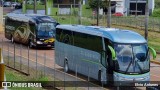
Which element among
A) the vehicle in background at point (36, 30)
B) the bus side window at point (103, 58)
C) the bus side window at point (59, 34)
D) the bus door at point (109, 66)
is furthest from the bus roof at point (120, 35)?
the vehicle in background at point (36, 30)

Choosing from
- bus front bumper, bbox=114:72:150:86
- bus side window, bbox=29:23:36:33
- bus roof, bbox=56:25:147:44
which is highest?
bus roof, bbox=56:25:147:44

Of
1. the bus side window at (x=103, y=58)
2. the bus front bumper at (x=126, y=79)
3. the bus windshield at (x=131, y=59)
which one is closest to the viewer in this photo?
the bus front bumper at (x=126, y=79)

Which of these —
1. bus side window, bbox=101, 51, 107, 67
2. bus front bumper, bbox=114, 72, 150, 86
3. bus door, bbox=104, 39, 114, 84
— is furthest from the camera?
bus side window, bbox=101, 51, 107, 67

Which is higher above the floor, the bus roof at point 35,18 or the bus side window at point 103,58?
the bus roof at point 35,18

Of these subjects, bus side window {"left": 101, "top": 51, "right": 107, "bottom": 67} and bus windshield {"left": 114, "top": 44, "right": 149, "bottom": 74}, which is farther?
bus side window {"left": 101, "top": 51, "right": 107, "bottom": 67}

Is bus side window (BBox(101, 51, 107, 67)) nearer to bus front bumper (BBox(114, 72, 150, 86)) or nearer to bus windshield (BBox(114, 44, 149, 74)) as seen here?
bus windshield (BBox(114, 44, 149, 74))

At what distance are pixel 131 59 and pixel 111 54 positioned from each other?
993mm

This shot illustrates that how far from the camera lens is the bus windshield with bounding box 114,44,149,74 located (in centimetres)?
2217

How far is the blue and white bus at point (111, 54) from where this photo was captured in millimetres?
22188

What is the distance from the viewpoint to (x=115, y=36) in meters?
23.1

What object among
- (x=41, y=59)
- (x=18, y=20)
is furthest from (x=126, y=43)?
(x=18, y=20)

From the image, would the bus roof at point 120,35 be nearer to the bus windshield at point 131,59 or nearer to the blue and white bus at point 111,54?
the blue and white bus at point 111,54

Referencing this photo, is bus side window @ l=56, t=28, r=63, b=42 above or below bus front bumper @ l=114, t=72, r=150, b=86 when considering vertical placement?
above

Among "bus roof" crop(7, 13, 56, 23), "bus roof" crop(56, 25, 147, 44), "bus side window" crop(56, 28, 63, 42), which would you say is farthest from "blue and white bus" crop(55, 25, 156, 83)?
"bus roof" crop(7, 13, 56, 23)
